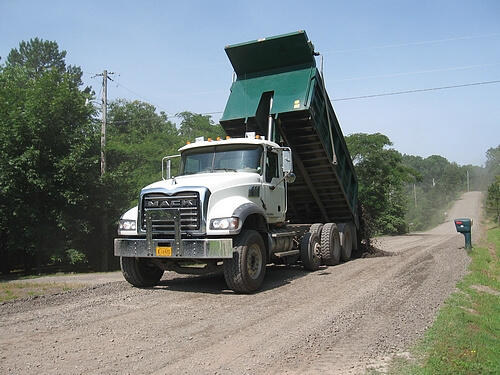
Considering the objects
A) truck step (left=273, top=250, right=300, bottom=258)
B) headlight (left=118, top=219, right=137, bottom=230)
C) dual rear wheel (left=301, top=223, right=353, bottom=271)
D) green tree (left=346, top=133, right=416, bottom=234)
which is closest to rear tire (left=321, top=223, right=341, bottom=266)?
dual rear wheel (left=301, top=223, right=353, bottom=271)

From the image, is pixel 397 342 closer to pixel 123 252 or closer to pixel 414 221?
pixel 123 252

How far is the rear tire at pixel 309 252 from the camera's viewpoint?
10.2m

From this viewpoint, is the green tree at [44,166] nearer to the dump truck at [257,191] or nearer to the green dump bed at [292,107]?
the dump truck at [257,191]

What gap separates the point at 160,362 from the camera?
422cm

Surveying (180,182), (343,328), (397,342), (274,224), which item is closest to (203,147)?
(180,182)

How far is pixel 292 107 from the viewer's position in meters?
10.0

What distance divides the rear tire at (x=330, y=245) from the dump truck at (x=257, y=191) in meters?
0.03

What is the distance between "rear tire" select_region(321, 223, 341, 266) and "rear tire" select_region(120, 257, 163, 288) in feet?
14.4

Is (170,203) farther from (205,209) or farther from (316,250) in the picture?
(316,250)

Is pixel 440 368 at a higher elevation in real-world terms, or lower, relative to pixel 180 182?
lower

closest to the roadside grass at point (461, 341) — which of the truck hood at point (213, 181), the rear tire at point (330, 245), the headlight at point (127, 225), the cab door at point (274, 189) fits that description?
the cab door at point (274, 189)

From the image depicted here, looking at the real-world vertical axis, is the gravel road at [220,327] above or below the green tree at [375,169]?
below

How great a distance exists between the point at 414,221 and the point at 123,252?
5853 cm

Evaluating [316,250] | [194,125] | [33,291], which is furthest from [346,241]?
[194,125]
